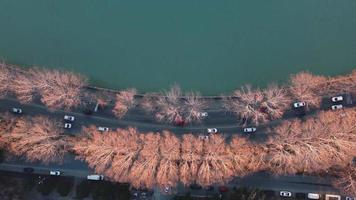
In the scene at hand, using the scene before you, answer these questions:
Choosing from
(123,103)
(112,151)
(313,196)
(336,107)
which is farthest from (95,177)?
(336,107)

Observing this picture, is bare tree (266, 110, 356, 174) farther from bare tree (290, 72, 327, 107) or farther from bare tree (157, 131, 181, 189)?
bare tree (157, 131, 181, 189)

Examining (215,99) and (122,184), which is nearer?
(122,184)

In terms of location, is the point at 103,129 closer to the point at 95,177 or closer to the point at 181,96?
the point at 95,177

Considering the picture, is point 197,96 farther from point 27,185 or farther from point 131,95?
point 27,185

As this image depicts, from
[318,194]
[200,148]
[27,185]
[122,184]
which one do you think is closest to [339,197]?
[318,194]

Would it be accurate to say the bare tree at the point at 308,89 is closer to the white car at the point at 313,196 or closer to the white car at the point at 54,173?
A: the white car at the point at 313,196

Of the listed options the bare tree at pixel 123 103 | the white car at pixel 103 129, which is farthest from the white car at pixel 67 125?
the bare tree at pixel 123 103
